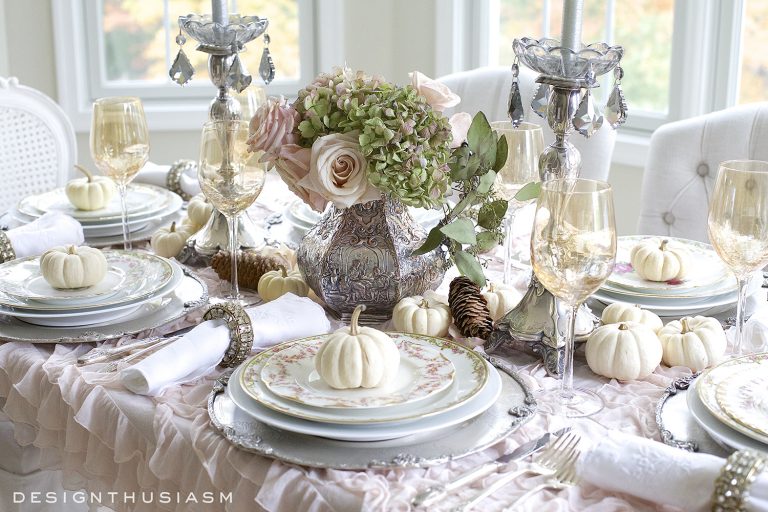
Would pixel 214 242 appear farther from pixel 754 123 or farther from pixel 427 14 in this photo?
pixel 427 14

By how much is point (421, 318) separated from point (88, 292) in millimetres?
469

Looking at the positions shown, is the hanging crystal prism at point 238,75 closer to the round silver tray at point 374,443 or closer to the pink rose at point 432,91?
the pink rose at point 432,91

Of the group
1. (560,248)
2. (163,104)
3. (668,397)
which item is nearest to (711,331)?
(668,397)

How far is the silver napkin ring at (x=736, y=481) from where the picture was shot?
0.79 m

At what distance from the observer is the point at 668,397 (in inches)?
41.1

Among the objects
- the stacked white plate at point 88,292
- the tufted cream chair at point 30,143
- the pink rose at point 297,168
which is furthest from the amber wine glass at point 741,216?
the tufted cream chair at point 30,143

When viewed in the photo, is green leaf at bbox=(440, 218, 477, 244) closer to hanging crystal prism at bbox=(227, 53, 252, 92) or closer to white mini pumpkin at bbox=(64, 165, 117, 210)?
hanging crystal prism at bbox=(227, 53, 252, 92)

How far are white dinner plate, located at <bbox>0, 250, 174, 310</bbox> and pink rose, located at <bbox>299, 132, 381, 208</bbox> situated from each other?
310 millimetres

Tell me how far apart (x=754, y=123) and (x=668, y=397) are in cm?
108

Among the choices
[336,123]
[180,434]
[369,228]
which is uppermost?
[336,123]

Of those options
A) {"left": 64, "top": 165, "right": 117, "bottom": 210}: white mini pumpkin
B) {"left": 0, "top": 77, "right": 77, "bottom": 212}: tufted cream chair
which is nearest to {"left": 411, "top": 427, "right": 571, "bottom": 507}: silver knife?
{"left": 64, "top": 165, "right": 117, "bottom": 210}: white mini pumpkin

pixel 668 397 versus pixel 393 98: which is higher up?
pixel 393 98

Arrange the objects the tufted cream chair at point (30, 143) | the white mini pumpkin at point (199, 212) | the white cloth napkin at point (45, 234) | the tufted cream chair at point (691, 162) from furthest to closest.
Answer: the tufted cream chair at point (30, 143) < the tufted cream chair at point (691, 162) < the white mini pumpkin at point (199, 212) < the white cloth napkin at point (45, 234)

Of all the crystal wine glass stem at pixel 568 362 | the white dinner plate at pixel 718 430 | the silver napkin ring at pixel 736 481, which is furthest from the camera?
the crystal wine glass stem at pixel 568 362
